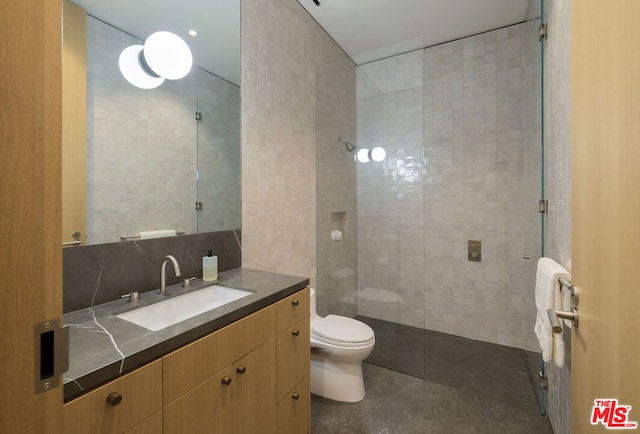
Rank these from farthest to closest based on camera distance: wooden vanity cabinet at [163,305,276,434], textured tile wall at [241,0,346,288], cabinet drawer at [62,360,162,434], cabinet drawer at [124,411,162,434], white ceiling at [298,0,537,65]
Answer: white ceiling at [298,0,537,65], textured tile wall at [241,0,346,288], wooden vanity cabinet at [163,305,276,434], cabinet drawer at [124,411,162,434], cabinet drawer at [62,360,162,434]

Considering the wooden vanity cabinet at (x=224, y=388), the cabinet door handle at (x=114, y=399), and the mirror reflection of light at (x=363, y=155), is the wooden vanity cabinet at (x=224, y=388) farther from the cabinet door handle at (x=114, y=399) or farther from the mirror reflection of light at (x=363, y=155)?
the mirror reflection of light at (x=363, y=155)

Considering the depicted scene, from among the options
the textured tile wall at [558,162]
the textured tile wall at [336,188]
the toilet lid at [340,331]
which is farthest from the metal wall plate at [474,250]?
the toilet lid at [340,331]

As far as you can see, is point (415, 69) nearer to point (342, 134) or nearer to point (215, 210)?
point (342, 134)

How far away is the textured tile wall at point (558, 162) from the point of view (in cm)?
122

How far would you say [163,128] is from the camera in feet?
4.57

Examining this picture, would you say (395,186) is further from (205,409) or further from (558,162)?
(205,409)

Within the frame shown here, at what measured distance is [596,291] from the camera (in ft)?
2.02

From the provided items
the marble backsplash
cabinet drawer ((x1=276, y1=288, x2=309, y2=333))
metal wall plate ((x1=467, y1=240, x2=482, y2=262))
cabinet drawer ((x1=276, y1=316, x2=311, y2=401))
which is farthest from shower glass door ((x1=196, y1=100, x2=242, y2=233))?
metal wall plate ((x1=467, y1=240, x2=482, y2=262))

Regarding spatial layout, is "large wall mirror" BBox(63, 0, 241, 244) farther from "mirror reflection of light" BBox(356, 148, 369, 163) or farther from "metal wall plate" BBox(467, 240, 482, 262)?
"metal wall plate" BBox(467, 240, 482, 262)

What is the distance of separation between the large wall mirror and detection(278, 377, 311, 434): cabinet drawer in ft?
3.17

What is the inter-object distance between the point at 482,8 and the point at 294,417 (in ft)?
10.6

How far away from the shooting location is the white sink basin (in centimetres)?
114

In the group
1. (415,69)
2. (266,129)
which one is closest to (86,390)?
(266,129)

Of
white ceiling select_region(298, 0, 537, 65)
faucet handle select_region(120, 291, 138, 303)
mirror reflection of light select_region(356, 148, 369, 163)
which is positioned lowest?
faucet handle select_region(120, 291, 138, 303)
